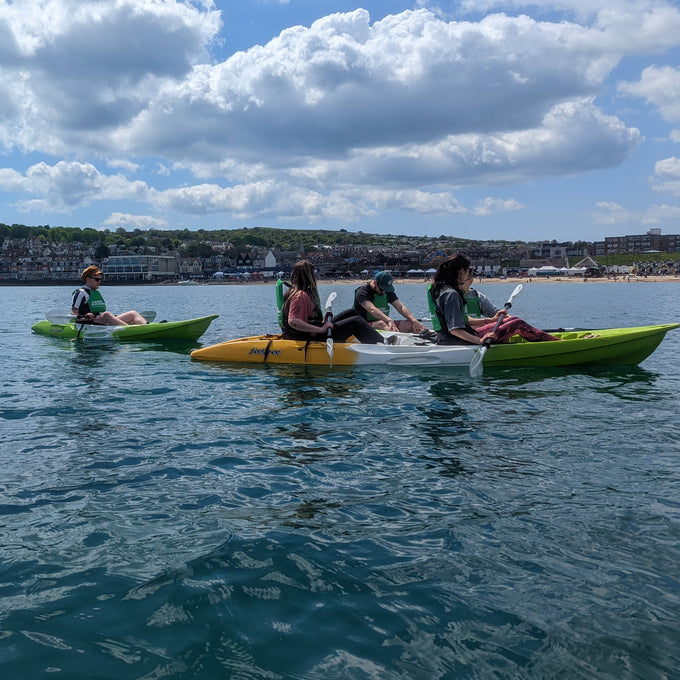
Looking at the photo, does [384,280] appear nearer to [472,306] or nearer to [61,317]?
[472,306]

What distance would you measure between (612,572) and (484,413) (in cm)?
445

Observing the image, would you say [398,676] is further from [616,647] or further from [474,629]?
[616,647]

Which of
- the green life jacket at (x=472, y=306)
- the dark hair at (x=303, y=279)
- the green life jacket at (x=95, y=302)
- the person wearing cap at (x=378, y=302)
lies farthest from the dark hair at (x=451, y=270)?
the green life jacket at (x=95, y=302)

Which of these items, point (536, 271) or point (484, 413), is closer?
point (484, 413)

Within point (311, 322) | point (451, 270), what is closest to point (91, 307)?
point (311, 322)

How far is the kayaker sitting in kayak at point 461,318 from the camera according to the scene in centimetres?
999

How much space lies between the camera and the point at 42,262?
19688 cm

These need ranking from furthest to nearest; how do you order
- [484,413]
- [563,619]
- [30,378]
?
[30,378], [484,413], [563,619]

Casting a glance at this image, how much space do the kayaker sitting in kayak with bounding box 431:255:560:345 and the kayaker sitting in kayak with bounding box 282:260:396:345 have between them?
1.56 metres

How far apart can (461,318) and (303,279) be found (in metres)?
2.85

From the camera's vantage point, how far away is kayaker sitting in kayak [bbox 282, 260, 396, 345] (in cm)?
1141

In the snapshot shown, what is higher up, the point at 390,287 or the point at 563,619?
the point at 390,287

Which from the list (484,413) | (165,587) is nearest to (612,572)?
(165,587)

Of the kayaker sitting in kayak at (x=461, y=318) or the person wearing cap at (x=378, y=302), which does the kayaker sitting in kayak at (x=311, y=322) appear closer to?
the person wearing cap at (x=378, y=302)
